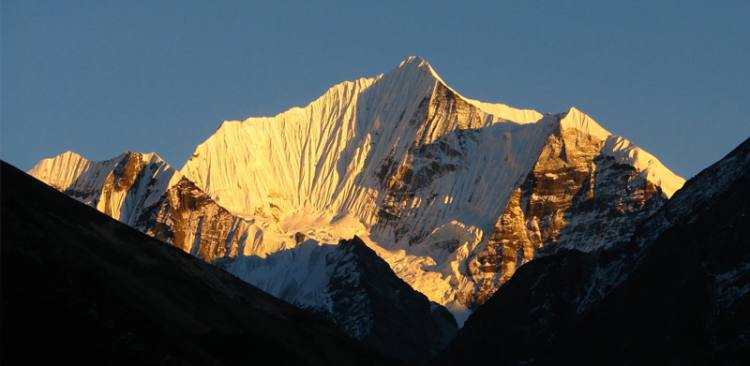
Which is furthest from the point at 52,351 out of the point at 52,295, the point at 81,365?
the point at 52,295

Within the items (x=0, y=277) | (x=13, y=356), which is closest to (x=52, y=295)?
(x=0, y=277)

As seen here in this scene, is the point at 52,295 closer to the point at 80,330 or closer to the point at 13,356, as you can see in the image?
the point at 80,330

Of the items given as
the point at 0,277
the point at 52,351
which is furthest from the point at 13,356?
the point at 0,277

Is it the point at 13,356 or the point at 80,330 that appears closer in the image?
the point at 13,356

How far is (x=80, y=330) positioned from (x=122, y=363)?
15.3 ft

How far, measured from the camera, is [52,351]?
18500cm

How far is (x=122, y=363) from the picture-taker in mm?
193750

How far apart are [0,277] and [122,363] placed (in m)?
13.2

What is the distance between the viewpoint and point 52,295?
654ft

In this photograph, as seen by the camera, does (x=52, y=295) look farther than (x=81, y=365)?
Yes

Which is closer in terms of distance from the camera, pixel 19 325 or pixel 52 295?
pixel 19 325

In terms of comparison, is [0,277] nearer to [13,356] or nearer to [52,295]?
[52,295]

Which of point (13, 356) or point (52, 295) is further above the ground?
point (52, 295)

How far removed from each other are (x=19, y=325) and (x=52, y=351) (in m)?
3.91
